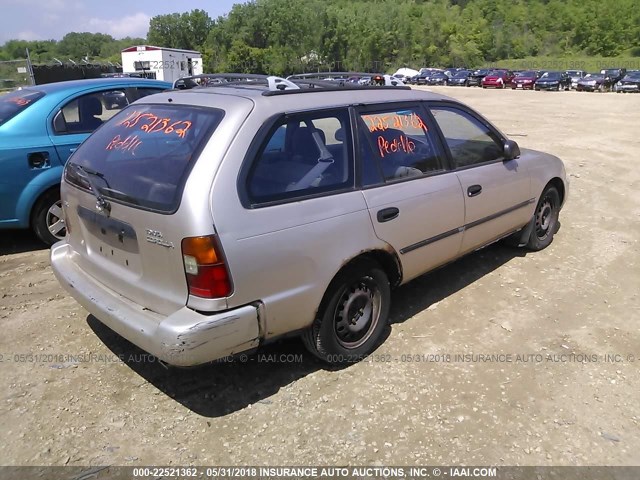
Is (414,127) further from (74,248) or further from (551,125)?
(551,125)

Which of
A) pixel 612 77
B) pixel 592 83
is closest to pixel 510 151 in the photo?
pixel 592 83

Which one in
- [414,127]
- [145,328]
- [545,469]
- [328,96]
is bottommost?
[545,469]

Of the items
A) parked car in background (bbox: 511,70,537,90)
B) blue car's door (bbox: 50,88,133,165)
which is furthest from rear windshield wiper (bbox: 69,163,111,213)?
parked car in background (bbox: 511,70,537,90)

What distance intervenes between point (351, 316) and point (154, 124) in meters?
1.74

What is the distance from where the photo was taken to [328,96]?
3295mm

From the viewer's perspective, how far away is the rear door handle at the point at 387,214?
10.7ft

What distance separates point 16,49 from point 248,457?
120992 mm

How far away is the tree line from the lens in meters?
96.9

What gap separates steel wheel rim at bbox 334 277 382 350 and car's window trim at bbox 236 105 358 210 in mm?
670

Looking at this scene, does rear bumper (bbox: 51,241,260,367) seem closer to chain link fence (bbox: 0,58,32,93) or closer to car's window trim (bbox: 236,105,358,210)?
car's window trim (bbox: 236,105,358,210)

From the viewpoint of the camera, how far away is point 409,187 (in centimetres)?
353

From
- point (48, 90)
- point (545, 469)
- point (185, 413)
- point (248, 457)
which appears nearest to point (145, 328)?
point (185, 413)

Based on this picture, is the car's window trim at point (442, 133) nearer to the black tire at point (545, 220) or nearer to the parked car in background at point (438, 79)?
the black tire at point (545, 220)

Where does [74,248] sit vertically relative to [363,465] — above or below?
above
